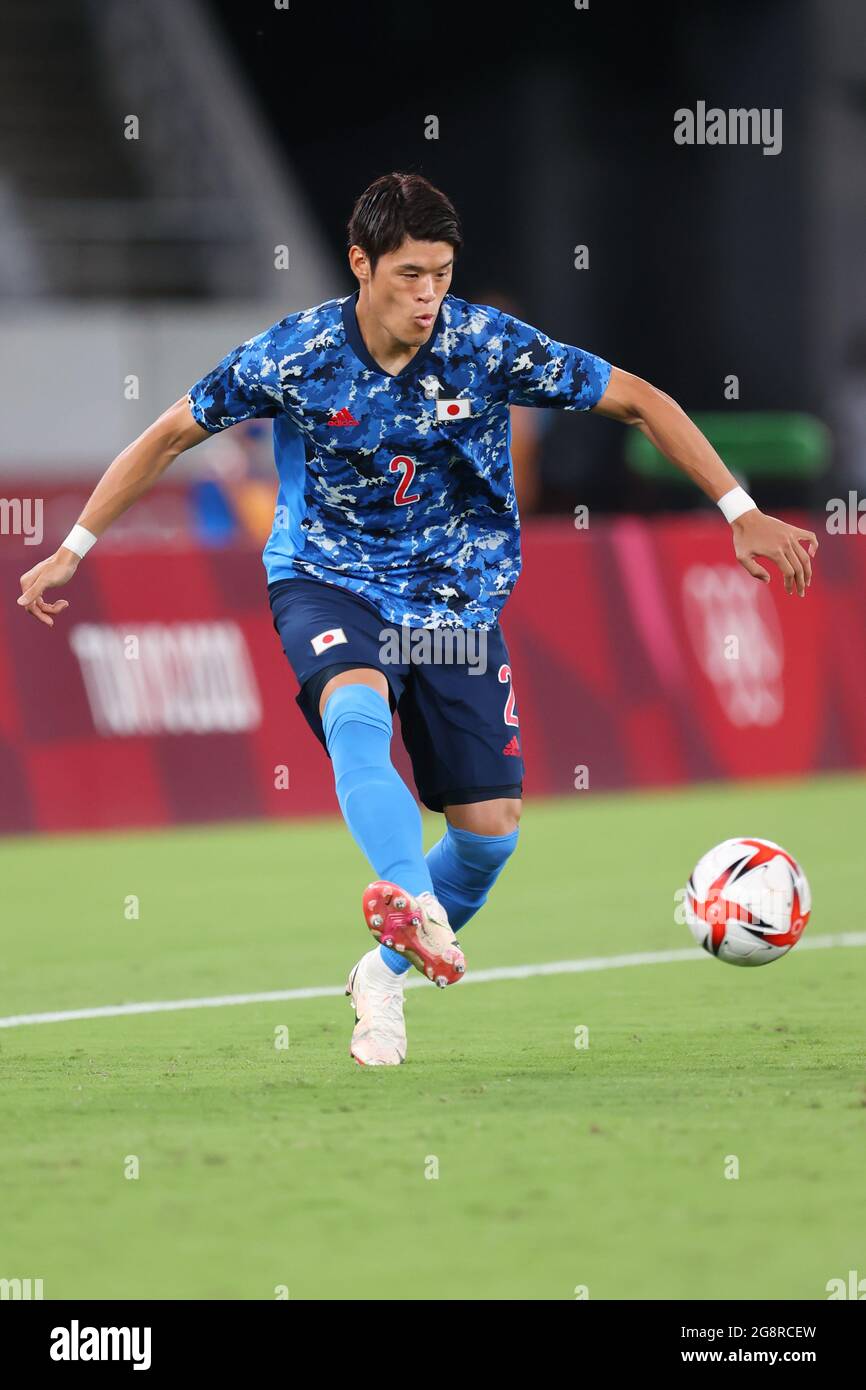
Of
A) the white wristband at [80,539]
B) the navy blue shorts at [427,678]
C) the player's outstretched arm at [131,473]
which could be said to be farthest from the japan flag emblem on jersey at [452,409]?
the white wristband at [80,539]

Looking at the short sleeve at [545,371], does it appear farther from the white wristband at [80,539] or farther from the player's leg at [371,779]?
the white wristband at [80,539]

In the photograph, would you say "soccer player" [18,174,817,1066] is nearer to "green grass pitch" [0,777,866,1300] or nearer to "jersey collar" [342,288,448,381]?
"jersey collar" [342,288,448,381]

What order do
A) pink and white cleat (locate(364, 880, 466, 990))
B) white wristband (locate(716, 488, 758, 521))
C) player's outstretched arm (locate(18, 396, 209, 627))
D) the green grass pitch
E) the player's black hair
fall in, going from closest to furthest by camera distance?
the green grass pitch, pink and white cleat (locate(364, 880, 466, 990)), the player's black hair, white wristband (locate(716, 488, 758, 521)), player's outstretched arm (locate(18, 396, 209, 627))

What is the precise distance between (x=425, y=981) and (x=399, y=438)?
2668 mm

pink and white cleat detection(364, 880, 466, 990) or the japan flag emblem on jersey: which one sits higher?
the japan flag emblem on jersey

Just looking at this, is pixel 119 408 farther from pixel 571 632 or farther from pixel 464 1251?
pixel 464 1251

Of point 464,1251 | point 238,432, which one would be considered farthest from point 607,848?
point 238,432

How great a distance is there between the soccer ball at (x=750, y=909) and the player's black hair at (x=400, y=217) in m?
2.11

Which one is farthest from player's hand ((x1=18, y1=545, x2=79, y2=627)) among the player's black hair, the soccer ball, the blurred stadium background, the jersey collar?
the blurred stadium background

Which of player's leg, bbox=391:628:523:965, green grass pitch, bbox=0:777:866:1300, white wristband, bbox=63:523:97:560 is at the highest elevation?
white wristband, bbox=63:523:97:560

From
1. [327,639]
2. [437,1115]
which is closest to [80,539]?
[327,639]

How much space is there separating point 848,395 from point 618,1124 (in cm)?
2081

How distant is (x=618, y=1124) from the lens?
5.62 metres

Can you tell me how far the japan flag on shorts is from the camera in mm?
6570
